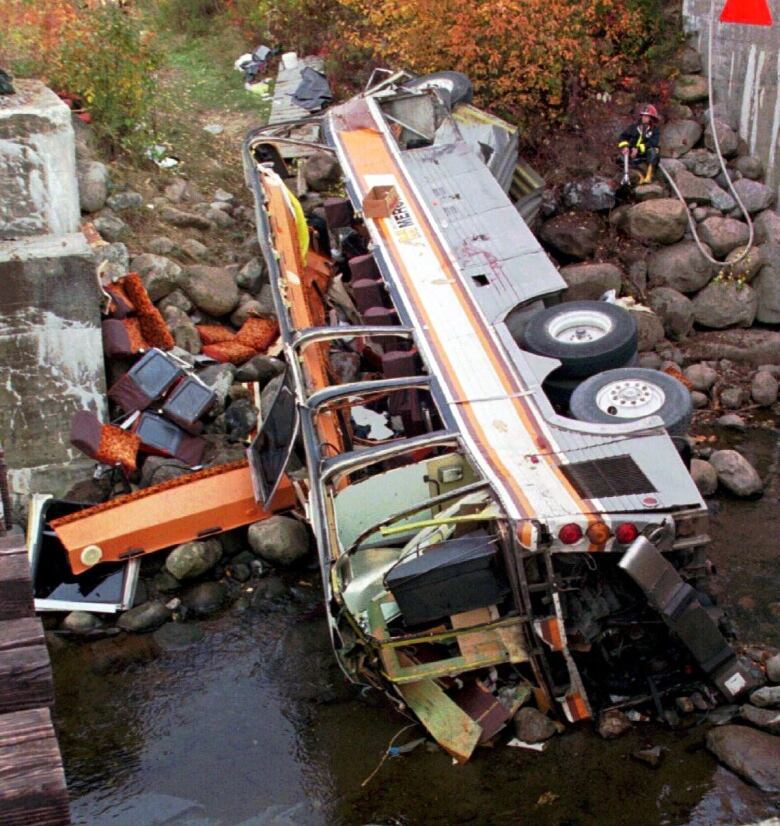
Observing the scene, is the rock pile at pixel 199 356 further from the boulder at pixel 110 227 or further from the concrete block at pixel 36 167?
the concrete block at pixel 36 167

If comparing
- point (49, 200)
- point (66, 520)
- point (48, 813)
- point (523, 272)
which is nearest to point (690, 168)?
point (523, 272)

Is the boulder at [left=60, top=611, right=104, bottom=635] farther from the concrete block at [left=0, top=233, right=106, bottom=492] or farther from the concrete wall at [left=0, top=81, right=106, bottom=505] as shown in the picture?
the concrete block at [left=0, top=233, right=106, bottom=492]

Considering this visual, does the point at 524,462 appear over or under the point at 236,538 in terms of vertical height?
over

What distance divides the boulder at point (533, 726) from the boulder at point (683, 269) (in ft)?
21.2

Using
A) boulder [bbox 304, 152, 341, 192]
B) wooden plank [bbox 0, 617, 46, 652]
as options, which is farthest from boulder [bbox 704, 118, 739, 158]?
wooden plank [bbox 0, 617, 46, 652]

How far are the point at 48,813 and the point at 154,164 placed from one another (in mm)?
12781

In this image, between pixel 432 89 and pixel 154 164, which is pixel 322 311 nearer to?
pixel 432 89

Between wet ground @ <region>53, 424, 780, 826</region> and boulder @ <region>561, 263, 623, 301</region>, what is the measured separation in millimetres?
3787

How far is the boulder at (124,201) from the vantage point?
12586mm

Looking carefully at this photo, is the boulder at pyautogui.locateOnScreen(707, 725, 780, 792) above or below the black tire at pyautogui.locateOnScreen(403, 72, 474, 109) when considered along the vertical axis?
below

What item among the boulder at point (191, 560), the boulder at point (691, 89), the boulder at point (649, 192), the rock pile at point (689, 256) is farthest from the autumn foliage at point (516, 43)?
the boulder at point (191, 560)

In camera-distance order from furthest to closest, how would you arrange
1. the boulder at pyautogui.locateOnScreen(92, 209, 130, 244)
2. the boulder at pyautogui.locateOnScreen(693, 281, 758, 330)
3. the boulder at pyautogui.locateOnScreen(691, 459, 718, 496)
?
the boulder at pyautogui.locateOnScreen(693, 281, 758, 330)
the boulder at pyautogui.locateOnScreen(92, 209, 130, 244)
the boulder at pyautogui.locateOnScreen(691, 459, 718, 496)

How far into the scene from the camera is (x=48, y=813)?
1.93 meters

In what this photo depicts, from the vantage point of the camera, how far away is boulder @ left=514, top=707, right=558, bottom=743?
24.3 feet
